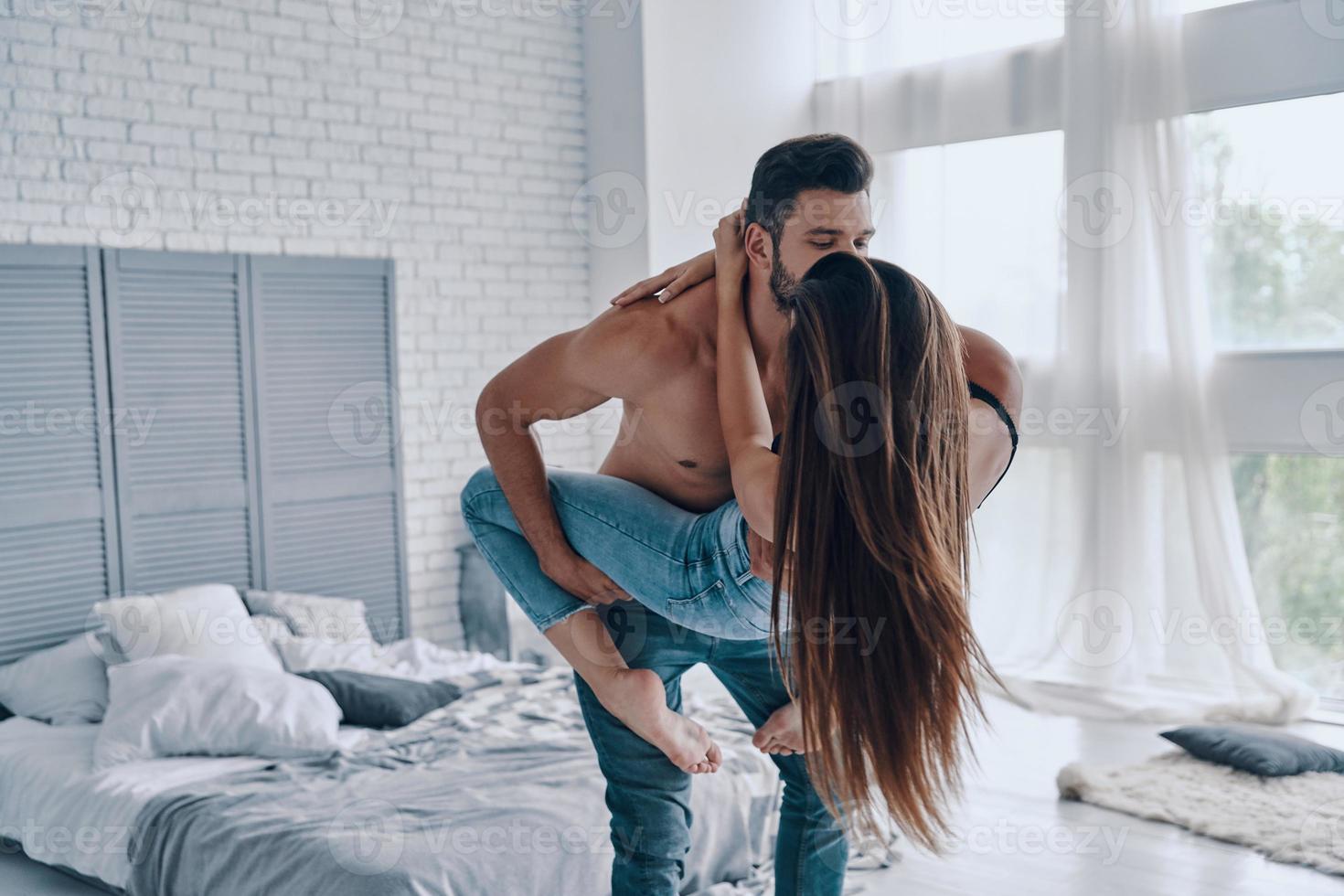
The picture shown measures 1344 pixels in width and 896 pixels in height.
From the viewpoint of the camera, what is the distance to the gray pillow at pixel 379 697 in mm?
3744

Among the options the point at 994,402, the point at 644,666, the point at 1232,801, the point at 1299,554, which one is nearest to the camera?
the point at 994,402

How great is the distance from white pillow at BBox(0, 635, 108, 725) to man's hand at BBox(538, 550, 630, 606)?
8.39ft

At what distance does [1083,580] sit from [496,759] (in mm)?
2867

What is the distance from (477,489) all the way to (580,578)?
251 millimetres

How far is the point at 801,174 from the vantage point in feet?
6.03

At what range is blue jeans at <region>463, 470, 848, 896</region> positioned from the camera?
6.41 ft

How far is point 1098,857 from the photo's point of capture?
342cm

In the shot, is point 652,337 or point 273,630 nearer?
point 652,337
